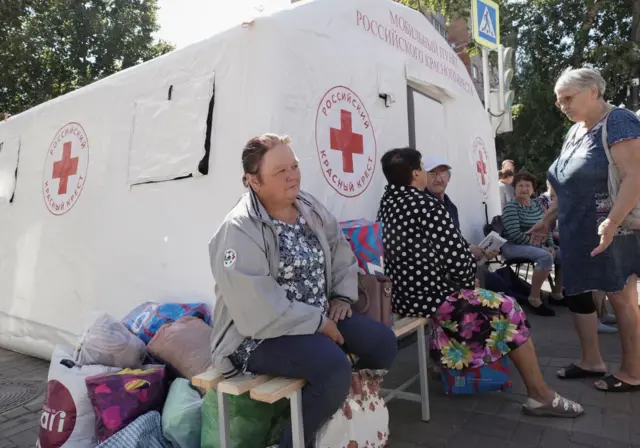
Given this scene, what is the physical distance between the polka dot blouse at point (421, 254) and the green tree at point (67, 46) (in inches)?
463

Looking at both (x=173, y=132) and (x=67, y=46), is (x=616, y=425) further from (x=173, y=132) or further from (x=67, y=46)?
(x=67, y=46)

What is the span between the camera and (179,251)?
3.10 metres

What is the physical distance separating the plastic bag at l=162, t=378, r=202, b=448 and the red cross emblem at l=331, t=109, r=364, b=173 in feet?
5.58

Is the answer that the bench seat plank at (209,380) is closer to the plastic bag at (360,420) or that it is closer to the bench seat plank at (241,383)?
the bench seat plank at (241,383)

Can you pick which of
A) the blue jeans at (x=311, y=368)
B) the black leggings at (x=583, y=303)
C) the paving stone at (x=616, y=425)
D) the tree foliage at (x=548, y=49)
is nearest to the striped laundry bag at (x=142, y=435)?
the blue jeans at (x=311, y=368)

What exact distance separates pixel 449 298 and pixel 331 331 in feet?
2.97

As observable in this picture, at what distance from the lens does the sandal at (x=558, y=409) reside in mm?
2477

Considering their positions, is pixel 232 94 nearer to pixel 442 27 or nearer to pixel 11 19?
pixel 11 19

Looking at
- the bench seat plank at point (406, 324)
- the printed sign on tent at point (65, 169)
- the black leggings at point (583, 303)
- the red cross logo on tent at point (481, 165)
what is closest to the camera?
the bench seat plank at point (406, 324)

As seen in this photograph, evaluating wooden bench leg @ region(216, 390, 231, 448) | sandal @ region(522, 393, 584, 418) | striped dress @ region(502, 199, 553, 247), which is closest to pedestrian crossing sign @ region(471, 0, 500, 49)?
striped dress @ region(502, 199, 553, 247)

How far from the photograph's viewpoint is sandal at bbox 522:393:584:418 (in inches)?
97.5

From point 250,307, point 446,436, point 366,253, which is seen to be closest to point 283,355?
point 250,307

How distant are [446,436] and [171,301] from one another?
182 cm

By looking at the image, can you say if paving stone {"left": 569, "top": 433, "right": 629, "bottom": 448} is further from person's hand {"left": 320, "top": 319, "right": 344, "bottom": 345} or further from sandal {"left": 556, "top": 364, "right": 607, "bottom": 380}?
person's hand {"left": 320, "top": 319, "right": 344, "bottom": 345}
